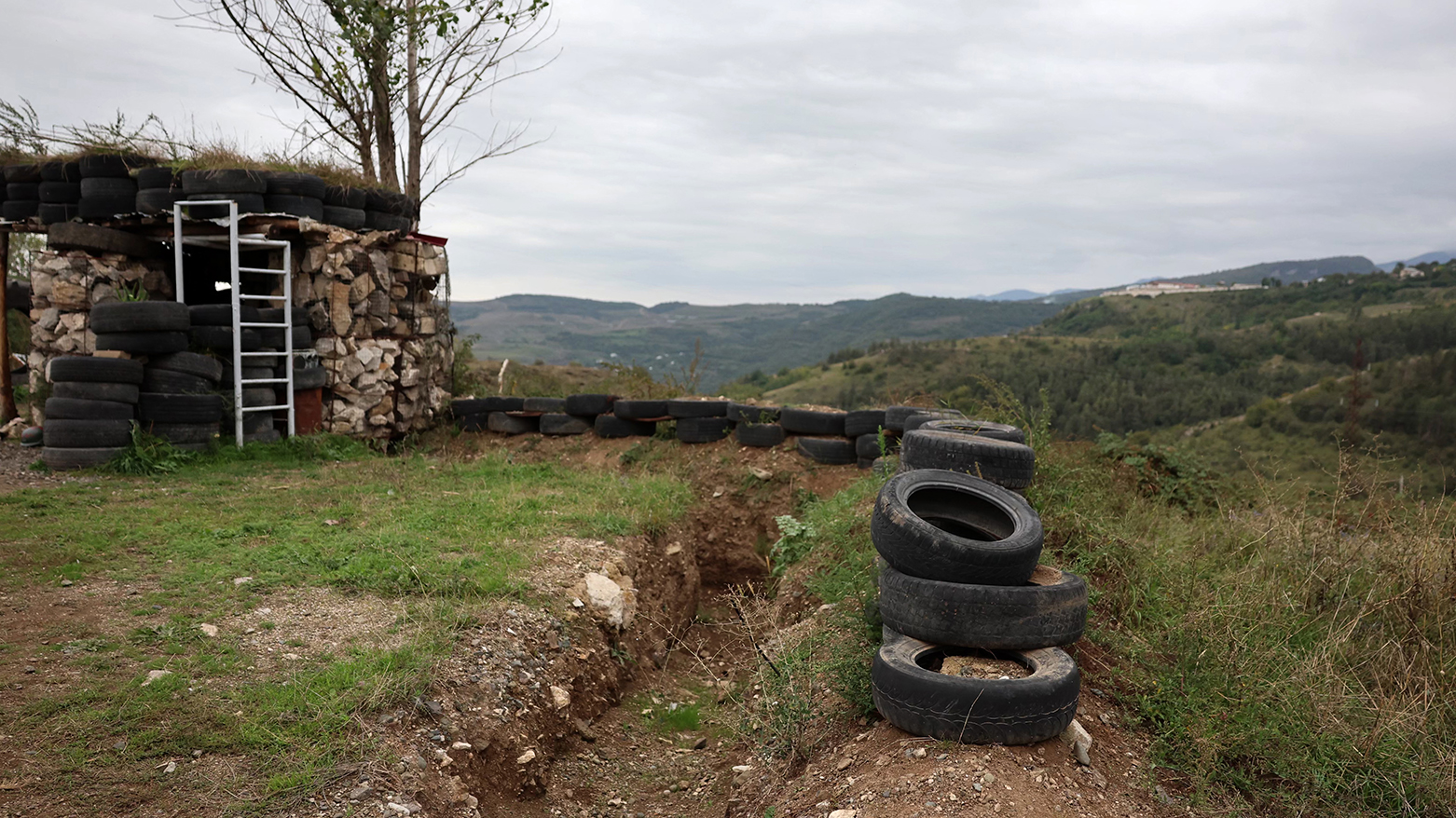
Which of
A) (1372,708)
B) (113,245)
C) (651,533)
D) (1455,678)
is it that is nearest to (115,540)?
(651,533)

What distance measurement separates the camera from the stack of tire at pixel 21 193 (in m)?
10.8

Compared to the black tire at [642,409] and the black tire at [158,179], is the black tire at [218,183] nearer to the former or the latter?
the black tire at [158,179]

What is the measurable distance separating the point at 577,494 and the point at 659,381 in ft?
17.5

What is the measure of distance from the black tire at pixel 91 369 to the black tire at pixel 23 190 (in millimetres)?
3687

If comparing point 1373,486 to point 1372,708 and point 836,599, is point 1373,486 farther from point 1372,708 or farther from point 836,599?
point 836,599

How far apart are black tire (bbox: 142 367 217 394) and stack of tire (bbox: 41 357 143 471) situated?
0.35 meters

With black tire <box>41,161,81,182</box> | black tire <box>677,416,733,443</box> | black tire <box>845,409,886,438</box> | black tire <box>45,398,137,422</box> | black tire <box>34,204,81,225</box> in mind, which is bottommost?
black tire <box>677,416,733,443</box>

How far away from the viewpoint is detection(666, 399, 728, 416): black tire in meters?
11.1

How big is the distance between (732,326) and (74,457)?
243 ft

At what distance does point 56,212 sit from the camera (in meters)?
10.7

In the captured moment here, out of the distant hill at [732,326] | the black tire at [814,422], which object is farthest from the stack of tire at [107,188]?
the distant hill at [732,326]

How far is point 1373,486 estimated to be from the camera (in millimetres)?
5855

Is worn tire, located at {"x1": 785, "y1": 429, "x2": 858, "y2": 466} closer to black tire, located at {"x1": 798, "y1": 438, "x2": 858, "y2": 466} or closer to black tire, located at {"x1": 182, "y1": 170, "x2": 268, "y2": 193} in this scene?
black tire, located at {"x1": 798, "y1": 438, "x2": 858, "y2": 466}

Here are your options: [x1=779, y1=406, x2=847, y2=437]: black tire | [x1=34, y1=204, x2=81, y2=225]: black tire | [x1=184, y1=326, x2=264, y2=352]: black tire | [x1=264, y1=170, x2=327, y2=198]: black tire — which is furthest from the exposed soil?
Answer: [x1=34, y1=204, x2=81, y2=225]: black tire
